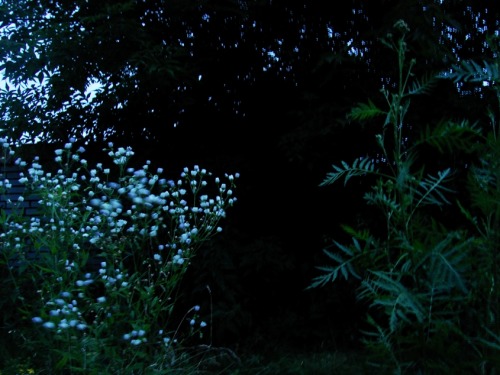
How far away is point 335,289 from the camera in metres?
5.29

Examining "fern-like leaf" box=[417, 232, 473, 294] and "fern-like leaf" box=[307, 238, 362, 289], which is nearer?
"fern-like leaf" box=[417, 232, 473, 294]

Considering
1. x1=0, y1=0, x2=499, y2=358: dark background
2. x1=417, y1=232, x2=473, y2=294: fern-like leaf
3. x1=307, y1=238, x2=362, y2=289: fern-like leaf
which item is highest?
x1=0, y1=0, x2=499, y2=358: dark background

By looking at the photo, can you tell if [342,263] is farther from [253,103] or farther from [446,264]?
[253,103]

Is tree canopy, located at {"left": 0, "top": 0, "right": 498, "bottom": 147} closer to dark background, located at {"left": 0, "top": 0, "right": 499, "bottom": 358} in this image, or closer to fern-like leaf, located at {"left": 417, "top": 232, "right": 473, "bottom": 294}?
dark background, located at {"left": 0, "top": 0, "right": 499, "bottom": 358}

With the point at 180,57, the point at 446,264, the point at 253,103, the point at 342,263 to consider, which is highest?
the point at 180,57

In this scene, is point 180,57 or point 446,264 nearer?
point 446,264

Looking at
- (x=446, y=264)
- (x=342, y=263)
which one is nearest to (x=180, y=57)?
(x=342, y=263)

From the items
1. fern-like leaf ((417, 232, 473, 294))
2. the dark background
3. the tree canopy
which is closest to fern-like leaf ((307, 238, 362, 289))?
fern-like leaf ((417, 232, 473, 294))

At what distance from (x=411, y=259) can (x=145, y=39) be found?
3947mm

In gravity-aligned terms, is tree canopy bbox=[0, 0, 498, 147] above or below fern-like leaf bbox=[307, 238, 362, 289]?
above

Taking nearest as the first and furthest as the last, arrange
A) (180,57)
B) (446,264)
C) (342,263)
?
(446,264)
(342,263)
(180,57)

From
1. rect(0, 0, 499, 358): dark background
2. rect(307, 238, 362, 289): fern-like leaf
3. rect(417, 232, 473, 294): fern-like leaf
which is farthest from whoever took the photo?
rect(0, 0, 499, 358): dark background

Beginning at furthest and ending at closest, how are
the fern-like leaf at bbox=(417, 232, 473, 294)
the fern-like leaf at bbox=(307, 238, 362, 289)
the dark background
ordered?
the dark background → the fern-like leaf at bbox=(307, 238, 362, 289) → the fern-like leaf at bbox=(417, 232, 473, 294)

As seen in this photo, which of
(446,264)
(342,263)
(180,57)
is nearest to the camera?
(446,264)
